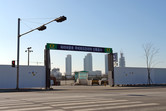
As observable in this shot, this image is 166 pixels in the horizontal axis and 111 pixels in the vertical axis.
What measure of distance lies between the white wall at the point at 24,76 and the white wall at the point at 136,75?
1494 centimetres

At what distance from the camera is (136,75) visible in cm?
4659

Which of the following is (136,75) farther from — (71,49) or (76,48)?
(71,49)

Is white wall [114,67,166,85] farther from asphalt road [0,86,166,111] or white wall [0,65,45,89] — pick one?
asphalt road [0,86,166,111]

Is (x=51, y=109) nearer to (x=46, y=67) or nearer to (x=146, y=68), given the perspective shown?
(x=46, y=67)

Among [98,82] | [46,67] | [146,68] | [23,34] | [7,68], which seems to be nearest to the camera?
[23,34]

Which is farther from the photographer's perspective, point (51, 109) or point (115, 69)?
point (115, 69)

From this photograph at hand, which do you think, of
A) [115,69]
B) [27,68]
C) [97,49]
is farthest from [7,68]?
[115,69]

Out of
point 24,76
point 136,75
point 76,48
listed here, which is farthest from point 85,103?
point 136,75

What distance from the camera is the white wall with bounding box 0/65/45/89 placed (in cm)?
3375

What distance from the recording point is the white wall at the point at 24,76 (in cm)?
3375

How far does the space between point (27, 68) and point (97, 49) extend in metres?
13.0

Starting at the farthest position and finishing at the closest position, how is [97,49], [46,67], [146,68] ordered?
1. [146,68]
2. [97,49]
3. [46,67]

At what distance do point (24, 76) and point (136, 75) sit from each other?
75.2ft

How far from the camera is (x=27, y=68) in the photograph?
35.6 metres
